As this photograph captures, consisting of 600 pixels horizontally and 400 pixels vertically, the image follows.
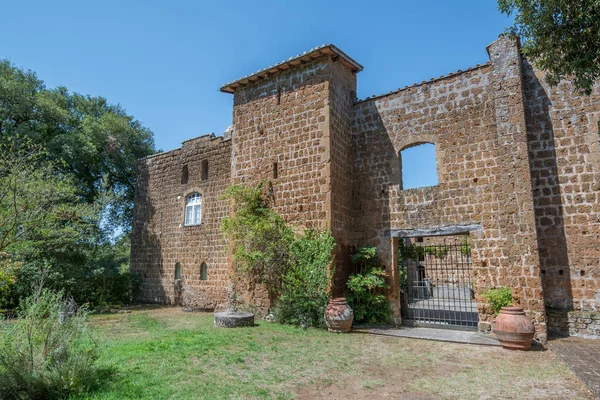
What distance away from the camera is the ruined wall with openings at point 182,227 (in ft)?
50.0

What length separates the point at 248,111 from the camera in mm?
12922

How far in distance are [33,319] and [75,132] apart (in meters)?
17.5

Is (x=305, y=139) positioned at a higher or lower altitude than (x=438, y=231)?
higher

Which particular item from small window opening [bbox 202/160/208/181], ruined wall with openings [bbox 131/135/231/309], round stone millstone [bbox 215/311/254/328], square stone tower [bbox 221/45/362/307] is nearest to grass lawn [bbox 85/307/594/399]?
round stone millstone [bbox 215/311/254/328]

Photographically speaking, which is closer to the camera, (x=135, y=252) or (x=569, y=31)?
(x=569, y=31)

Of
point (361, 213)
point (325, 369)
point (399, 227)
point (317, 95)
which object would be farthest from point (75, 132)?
point (325, 369)

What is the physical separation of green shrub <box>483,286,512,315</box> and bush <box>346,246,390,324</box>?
2591 millimetres

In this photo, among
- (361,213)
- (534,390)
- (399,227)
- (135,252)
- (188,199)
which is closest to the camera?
(534,390)

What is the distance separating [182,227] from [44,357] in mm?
11867

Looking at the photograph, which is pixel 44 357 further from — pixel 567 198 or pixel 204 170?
pixel 204 170

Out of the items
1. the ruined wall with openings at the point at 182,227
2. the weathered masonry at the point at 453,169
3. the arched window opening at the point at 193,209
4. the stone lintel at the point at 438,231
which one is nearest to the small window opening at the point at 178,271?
the ruined wall with openings at the point at 182,227

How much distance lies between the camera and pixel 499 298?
28.8ft

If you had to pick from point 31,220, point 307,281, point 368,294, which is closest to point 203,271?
point 307,281

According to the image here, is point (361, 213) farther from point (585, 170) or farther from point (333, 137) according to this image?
point (585, 170)
